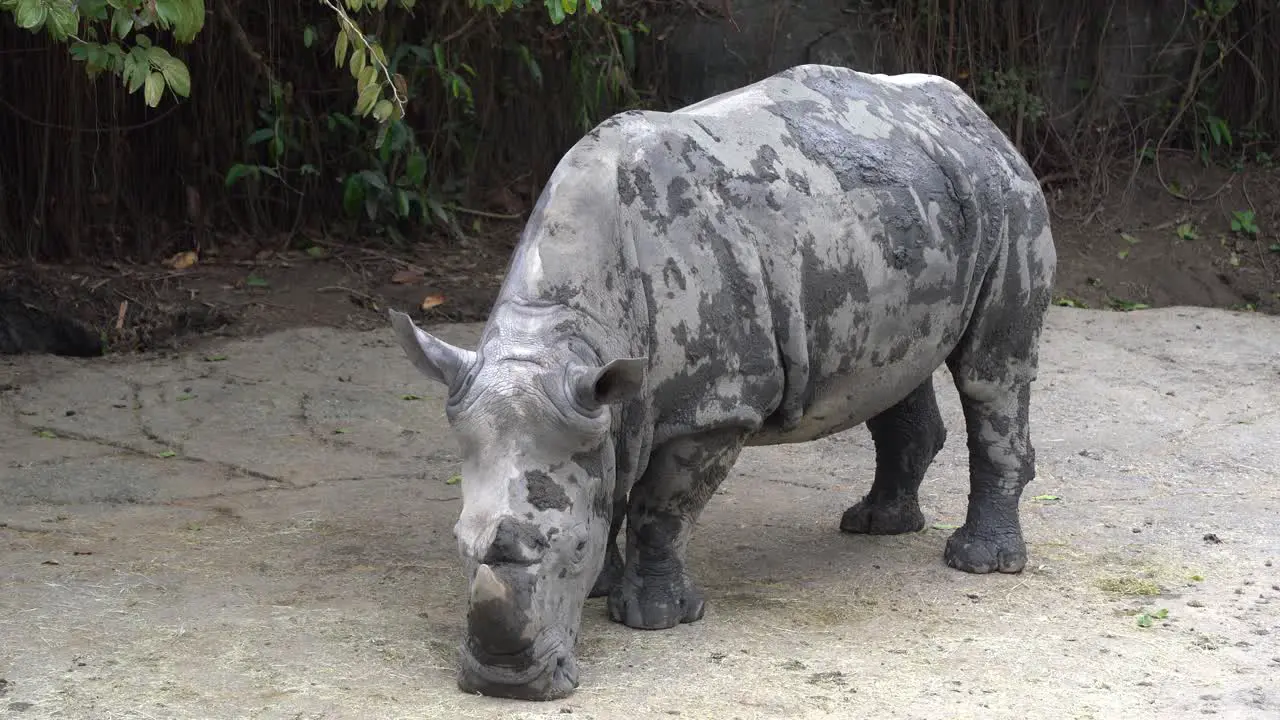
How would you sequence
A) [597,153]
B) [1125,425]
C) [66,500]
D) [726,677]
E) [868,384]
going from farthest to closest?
[1125,425] → [66,500] → [868,384] → [597,153] → [726,677]

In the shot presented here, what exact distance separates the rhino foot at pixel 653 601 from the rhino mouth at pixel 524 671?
2.09 ft

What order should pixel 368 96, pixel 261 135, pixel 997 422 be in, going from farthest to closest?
1. pixel 261 135
2. pixel 997 422
3. pixel 368 96

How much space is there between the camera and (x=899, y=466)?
5.76 meters

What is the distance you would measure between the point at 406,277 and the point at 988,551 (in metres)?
4.70

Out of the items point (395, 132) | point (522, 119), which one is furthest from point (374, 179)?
point (522, 119)

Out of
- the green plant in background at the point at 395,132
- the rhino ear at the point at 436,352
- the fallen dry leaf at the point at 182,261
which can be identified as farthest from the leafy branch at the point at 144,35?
the fallen dry leaf at the point at 182,261

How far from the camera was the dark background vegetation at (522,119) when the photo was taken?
8.80 m

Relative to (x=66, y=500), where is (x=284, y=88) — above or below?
above

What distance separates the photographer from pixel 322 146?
→ 367 inches

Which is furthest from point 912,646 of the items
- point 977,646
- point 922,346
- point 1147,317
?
point 1147,317

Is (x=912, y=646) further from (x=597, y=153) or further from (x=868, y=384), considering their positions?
(x=597, y=153)

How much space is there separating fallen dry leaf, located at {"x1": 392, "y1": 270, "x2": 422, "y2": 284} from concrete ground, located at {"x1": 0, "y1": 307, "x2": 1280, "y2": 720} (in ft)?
3.26

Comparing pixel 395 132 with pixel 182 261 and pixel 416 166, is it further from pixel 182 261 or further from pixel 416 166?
pixel 182 261

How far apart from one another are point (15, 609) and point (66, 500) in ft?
4.31
